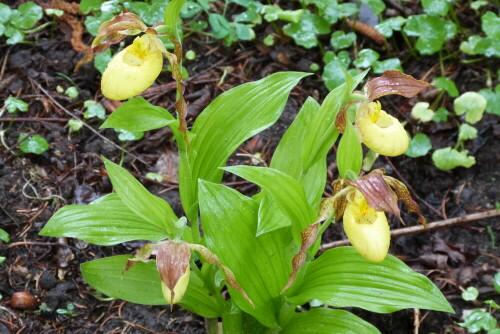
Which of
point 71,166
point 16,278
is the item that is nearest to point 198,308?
point 16,278

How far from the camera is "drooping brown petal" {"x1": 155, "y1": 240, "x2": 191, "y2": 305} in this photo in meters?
1.17

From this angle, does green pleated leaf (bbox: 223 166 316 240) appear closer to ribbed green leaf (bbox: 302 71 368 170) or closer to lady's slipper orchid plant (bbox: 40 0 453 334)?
lady's slipper orchid plant (bbox: 40 0 453 334)

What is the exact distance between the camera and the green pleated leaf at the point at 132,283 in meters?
1.55

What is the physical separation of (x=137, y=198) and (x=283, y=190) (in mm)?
380

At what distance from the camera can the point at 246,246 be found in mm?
1438

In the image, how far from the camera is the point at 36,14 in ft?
7.84

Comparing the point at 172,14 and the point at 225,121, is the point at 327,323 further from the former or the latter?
the point at 172,14

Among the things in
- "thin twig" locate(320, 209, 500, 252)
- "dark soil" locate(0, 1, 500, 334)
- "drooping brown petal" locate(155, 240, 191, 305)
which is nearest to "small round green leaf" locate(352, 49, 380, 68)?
"dark soil" locate(0, 1, 500, 334)

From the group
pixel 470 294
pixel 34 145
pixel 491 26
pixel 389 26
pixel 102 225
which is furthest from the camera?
pixel 389 26

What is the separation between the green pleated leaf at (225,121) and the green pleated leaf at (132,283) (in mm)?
208

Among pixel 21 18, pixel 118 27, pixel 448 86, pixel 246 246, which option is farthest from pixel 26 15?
pixel 448 86

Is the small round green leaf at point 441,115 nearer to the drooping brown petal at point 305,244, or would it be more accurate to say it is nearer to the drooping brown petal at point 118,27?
the drooping brown petal at point 305,244

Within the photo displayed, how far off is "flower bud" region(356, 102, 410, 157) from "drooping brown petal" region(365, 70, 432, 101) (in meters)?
0.05

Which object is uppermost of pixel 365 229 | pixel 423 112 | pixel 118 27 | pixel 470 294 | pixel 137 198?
pixel 118 27
